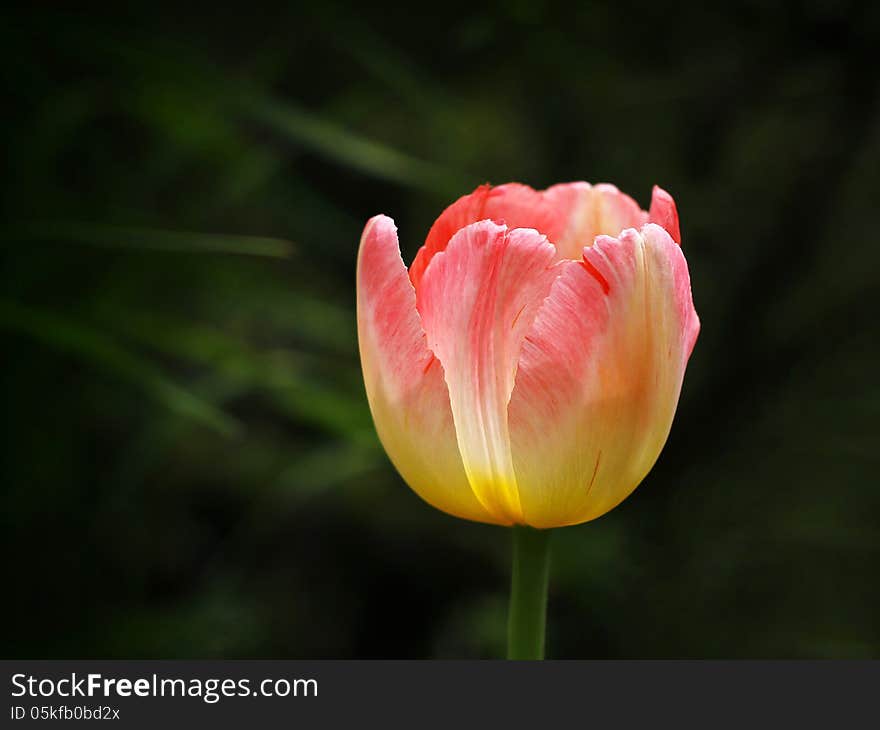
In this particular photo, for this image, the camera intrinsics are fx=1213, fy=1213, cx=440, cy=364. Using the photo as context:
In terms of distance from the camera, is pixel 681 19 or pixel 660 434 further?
pixel 681 19

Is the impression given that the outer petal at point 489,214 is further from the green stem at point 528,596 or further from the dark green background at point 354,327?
the dark green background at point 354,327

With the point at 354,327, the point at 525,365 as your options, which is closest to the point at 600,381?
the point at 525,365

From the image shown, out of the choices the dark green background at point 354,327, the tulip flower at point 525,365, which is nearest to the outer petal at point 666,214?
the tulip flower at point 525,365

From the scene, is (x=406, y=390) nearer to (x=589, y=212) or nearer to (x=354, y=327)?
(x=589, y=212)

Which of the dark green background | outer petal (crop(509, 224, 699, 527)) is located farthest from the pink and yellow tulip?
the dark green background

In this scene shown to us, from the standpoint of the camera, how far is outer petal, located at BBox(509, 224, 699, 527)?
193 millimetres

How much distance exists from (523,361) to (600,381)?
15mm

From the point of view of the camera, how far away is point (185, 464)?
79cm

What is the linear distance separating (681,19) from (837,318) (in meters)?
0.21

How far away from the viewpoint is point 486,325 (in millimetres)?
206

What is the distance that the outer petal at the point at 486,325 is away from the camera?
0.20 metres

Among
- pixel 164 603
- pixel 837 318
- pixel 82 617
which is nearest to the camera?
pixel 82 617

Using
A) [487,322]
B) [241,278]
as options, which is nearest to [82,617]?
[241,278]

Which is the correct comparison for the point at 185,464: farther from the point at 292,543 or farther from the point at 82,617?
the point at 82,617
